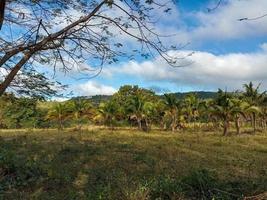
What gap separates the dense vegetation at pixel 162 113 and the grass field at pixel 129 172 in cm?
2097

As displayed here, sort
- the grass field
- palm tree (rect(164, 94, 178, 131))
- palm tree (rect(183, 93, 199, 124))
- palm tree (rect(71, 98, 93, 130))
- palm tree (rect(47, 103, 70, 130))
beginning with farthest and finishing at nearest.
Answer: palm tree (rect(71, 98, 93, 130)), palm tree (rect(47, 103, 70, 130)), palm tree (rect(183, 93, 199, 124)), palm tree (rect(164, 94, 178, 131)), the grass field

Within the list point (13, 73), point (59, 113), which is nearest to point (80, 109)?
point (59, 113)

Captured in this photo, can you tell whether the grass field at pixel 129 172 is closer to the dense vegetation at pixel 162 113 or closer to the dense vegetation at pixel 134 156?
the dense vegetation at pixel 134 156

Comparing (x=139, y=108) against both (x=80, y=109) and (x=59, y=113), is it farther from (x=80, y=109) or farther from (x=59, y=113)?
(x=59, y=113)

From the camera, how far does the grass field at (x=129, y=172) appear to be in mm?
9094

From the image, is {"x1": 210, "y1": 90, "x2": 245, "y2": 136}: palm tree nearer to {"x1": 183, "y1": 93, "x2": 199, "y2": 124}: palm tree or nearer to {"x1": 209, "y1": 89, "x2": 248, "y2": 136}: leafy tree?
{"x1": 209, "y1": 89, "x2": 248, "y2": 136}: leafy tree

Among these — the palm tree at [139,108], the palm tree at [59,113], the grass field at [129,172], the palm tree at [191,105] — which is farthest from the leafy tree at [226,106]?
the palm tree at [59,113]

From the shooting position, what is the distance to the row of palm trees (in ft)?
195

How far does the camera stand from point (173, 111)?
2655 inches

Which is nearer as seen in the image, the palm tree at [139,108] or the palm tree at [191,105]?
the palm tree at [139,108]

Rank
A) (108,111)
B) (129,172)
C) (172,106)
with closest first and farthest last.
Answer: (129,172)
(172,106)
(108,111)

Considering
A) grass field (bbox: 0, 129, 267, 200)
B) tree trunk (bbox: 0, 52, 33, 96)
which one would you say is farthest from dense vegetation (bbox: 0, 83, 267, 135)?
tree trunk (bbox: 0, 52, 33, 96)

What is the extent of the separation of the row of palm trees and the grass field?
2029 cm

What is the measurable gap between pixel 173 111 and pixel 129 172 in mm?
44178
